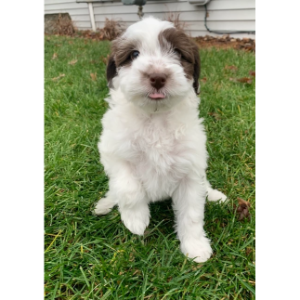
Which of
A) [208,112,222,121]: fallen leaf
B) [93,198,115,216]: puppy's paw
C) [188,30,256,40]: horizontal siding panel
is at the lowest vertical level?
[93,198,115,216]: puppy's paw

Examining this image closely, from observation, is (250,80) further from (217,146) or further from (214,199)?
(214,199)

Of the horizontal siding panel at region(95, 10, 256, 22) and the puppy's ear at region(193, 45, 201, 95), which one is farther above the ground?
the horizontal siding panel at region(95, 10, 256, 22)

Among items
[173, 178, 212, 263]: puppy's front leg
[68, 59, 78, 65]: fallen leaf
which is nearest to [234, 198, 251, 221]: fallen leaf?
[173, 178, 212, 263]: puppy's front leg

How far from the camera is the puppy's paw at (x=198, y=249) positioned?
248cm

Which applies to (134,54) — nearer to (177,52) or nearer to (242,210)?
(177,52)

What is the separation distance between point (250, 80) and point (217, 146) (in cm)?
274

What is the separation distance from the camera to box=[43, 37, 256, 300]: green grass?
2.19 m

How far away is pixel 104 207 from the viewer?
9.74ft

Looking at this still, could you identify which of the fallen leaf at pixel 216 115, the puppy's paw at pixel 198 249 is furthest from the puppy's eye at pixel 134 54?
the fallen leaf at pixel 216 115

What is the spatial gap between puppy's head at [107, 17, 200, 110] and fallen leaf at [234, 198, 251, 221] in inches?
51.2

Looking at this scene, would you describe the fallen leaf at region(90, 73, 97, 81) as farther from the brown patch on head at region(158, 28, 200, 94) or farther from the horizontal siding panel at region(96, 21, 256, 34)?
the horizontal siding panel at region(96, 21, 256, 34)

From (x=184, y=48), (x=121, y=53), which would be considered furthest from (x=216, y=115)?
(x=121, y=53)

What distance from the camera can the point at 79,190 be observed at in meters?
3.23

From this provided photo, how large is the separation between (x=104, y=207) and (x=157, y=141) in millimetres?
935
